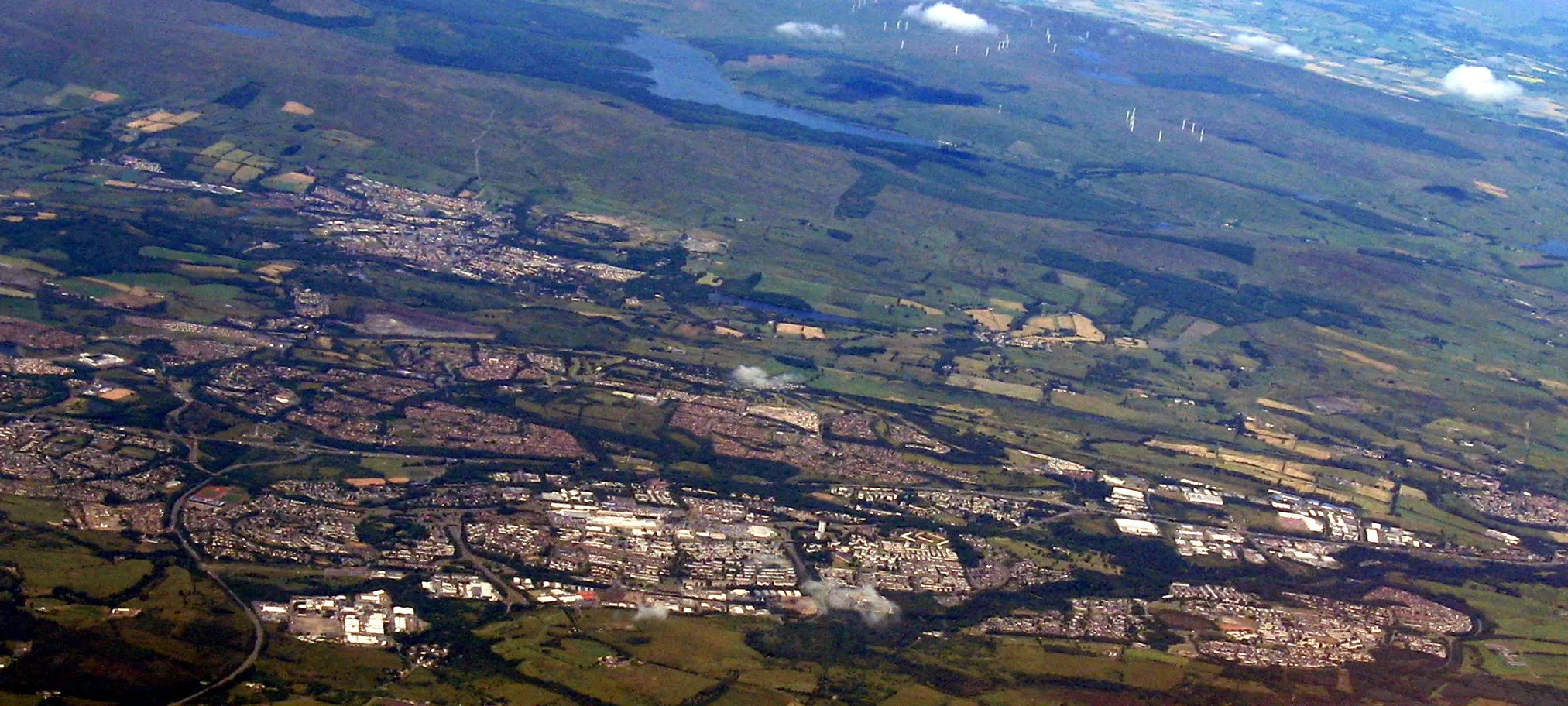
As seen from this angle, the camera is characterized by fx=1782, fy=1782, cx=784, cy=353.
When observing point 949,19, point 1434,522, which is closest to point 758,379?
point 1434,522

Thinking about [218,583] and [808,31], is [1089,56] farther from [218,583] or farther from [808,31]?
[218,583]

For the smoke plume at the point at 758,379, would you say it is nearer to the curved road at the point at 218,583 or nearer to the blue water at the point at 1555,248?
the curved road at the point at 218,583

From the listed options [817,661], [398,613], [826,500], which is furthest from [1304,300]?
[398,613]

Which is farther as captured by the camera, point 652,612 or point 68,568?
point 652,612

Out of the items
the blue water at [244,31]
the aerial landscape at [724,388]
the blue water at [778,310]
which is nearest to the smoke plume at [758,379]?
the aerial landscape at [724,388]

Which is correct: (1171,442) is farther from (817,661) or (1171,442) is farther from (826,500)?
(817,661)
